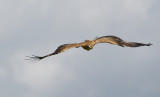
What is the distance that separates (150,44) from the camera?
30.8m

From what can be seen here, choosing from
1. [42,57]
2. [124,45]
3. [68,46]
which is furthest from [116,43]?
[42,57]

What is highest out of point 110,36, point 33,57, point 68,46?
point 110,36

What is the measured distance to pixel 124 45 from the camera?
3219 cm

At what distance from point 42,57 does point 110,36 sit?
19.4 ft

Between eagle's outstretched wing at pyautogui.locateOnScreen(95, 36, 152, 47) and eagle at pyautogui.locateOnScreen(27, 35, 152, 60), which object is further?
eagle's outstretched wing at pyautogui.locateOnScreen(95, 36, 152, 47)

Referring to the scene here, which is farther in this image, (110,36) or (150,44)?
(110,36)

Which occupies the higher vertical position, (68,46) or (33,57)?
(68,46)

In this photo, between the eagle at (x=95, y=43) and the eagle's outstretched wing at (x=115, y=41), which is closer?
the eagle at (x=95, y=43)

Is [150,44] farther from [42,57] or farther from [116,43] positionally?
[42,57]

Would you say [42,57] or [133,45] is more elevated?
[133,45]

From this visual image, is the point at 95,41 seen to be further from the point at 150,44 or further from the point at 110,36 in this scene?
the point at 150,44

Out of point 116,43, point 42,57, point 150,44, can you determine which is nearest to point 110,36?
point 116,43

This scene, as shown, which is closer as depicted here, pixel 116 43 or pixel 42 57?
pixel 42 57

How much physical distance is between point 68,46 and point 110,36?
11.7ft
